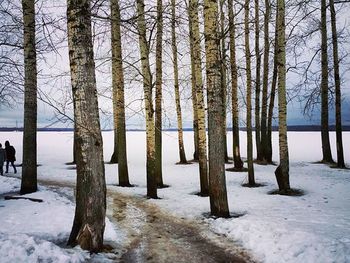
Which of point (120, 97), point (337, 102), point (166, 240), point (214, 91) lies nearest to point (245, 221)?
point (166, 240)

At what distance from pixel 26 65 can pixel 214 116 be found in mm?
6346

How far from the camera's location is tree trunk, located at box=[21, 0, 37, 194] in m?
10.5

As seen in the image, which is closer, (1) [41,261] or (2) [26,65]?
(1) [41,261]

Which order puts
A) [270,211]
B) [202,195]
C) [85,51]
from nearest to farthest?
[85,51], [270,211], [202,195]

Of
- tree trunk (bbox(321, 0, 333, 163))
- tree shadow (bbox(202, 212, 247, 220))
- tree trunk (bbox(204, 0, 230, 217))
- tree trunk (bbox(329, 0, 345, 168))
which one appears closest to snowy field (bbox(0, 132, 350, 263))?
tree shadow (bbox(202, 212, 247, 220))

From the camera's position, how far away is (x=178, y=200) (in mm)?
10961

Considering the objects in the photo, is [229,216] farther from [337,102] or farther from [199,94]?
[337,102]

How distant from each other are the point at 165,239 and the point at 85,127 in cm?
306

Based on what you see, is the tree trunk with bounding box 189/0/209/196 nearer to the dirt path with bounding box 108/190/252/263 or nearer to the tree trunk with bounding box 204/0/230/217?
the tree trunk with bounding box 204/0/230/217

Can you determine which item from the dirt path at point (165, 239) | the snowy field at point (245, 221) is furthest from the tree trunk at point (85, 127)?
the dirt path at point (165, 239)

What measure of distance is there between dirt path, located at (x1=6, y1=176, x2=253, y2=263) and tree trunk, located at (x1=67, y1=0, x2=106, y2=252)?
34.4 inches

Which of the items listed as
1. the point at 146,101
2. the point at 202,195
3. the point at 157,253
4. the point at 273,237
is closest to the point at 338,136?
the point at 202,195

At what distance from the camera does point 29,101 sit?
10695 millimetres

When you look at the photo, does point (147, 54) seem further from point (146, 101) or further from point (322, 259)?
point (322, 259)
